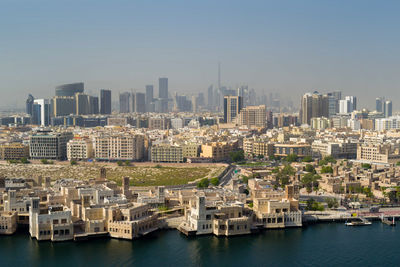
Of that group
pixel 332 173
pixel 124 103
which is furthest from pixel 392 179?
pixel 124 103

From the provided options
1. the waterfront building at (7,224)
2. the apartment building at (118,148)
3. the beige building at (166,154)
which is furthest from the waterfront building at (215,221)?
the apartment building at (118,148)

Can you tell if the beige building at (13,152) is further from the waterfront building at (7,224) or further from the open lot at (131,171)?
the waterfront building at (7,224)

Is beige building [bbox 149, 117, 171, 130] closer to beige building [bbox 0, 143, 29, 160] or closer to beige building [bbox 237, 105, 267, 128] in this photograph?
beige building [bbox 237, 105, 267, 128]

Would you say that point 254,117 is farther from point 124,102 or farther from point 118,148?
point 124,102

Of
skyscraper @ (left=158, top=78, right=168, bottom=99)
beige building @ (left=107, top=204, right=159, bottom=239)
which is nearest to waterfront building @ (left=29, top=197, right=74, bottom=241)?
beige building @ (left=107, top=204, right=159, bottom=239)

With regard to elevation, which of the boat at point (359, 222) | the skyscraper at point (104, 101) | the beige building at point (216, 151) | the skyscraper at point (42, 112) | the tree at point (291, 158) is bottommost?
the boat at point (359, 222)

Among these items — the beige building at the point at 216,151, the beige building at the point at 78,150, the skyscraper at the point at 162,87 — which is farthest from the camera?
the skyscraper at the point at 162,87

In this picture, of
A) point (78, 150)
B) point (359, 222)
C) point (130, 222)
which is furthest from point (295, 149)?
point (130, 222)
